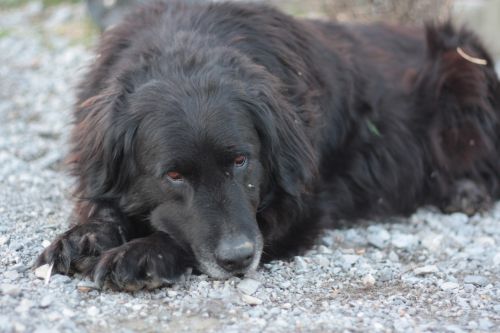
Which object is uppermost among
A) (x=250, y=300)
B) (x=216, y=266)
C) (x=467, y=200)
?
(x=216, y=266)

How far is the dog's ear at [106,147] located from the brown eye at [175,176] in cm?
27

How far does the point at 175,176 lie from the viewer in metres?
3.62

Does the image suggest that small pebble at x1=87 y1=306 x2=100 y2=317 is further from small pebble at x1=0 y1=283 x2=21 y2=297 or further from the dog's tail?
the dog's tail

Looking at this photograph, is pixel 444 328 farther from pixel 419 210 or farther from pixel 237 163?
pixel 419 210

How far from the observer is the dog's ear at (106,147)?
3.75 meters

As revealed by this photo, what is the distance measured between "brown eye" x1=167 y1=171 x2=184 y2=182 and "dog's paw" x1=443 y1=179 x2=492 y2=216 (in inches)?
98.0

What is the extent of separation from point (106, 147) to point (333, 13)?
5.06 meters

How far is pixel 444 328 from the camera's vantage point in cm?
321

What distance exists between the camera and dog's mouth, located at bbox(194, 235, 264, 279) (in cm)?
353

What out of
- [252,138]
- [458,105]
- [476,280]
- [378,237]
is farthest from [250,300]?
[458,105]

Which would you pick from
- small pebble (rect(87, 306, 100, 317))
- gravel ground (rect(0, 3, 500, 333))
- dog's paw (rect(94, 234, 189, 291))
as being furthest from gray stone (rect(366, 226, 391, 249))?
small pebble (rect(87, 306, 100, 317))

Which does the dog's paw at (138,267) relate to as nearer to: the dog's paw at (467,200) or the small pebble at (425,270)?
the small pebble at (425,270)

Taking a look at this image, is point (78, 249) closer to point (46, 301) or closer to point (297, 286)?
point (46, 301)

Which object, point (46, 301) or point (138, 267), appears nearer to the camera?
point (46, 301)
